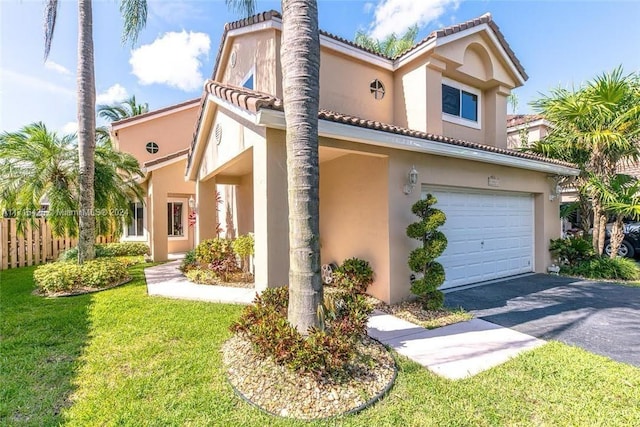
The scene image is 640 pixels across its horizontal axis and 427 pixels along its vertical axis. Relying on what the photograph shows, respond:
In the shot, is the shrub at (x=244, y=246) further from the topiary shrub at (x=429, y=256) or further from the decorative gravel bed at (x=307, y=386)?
the decorative gravel bed at (x=307, y=386)

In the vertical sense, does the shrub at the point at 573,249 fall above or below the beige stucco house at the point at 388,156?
below

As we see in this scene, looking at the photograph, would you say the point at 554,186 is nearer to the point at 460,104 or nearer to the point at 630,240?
the point at 460,104

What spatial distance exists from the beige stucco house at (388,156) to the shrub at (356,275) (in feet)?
0.78

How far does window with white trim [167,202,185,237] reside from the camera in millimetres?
18688

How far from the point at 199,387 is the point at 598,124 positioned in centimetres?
1524

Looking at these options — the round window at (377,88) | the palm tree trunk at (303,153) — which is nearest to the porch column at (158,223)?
the round window at (377,88)

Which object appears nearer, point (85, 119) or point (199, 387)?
point (199, 387)

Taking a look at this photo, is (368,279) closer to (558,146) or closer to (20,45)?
(558,146)

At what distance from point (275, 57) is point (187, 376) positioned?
8716 mm

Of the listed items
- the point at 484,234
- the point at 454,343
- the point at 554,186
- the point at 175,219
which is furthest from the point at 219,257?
the point at 554,186

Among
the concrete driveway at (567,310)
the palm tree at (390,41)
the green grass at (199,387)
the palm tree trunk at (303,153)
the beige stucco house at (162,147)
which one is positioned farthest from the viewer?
the palm tree at (390,41)

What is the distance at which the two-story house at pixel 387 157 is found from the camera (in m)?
6.55

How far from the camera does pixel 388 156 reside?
25.0ft

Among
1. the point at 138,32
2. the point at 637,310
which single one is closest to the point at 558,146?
the point at 637,310
